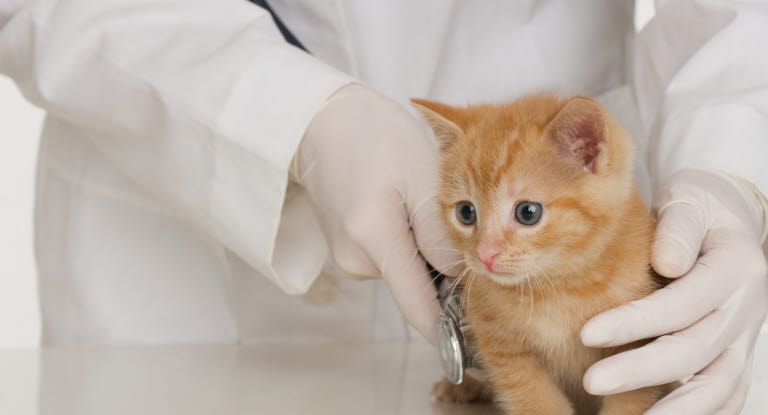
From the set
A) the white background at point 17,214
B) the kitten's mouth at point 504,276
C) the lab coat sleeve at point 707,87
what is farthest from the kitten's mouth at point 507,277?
the white background at point 17,214

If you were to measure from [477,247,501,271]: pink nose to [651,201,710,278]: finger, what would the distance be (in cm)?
22

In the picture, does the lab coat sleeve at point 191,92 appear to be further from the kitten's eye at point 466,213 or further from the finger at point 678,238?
the finger at point 678,238

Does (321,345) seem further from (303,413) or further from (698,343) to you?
(698,343)

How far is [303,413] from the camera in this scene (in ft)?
3.92

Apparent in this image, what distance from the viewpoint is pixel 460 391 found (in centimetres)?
126

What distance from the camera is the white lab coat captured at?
1.30 meters

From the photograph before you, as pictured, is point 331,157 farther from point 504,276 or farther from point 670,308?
point 670,308

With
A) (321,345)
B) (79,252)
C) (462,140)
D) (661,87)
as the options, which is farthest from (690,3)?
(79,252)

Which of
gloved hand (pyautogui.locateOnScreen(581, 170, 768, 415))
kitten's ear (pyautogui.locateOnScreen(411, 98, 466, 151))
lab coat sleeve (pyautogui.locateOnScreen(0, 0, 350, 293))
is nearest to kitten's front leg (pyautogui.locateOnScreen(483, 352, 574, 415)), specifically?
gloved hand (pyautogui.locateOnScreen(581, 170, 768, 415))

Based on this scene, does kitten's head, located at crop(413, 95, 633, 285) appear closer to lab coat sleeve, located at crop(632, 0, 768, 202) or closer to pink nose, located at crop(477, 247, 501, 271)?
pink nose, located at crop(477, 247, 501, 271)

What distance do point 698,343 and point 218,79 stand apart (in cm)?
84

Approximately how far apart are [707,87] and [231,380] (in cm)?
100

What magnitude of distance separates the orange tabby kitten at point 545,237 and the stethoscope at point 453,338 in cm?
4

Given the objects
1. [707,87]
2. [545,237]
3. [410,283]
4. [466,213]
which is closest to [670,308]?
[545,237]
